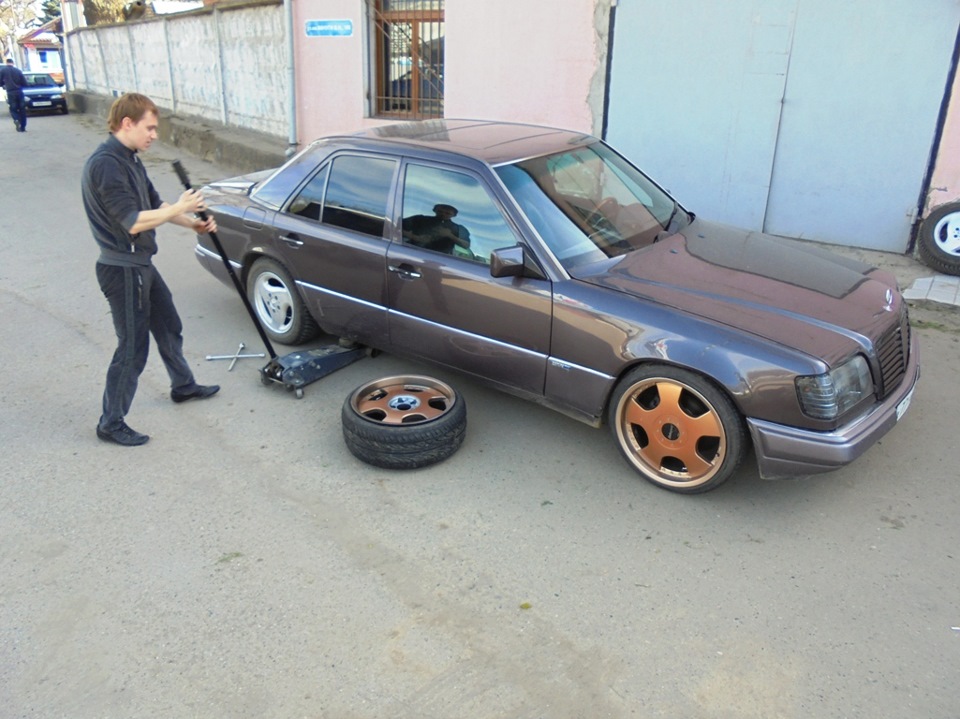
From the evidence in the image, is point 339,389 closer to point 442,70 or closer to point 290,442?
point 290,442

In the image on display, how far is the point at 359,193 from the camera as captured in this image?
15.9 feet

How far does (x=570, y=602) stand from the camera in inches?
125

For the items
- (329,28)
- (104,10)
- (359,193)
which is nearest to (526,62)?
(329,28)

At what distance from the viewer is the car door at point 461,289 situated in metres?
4.13

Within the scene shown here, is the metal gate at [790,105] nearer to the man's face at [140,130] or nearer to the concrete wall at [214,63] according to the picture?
the man's face at [140,130]

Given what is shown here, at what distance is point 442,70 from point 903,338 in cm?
834

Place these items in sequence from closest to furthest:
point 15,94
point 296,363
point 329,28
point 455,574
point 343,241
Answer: point 455,574
point 343,241
point 296,363
point 329,28
point 15,94

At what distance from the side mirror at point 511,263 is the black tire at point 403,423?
0.79 metres

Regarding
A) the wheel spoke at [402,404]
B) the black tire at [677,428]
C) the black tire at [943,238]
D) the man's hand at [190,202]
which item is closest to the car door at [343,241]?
the wheel spoke at [402,404]

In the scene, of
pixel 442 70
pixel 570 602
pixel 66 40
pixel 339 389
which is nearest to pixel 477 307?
pixel 339 389

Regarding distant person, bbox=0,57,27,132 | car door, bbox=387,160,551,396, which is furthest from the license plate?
distant person, bbox=0,57,27,132

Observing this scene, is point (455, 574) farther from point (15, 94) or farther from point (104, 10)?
point (104, 10)

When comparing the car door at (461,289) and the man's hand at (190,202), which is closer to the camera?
the man's hand at (190,202)

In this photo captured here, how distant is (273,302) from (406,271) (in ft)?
4.87
